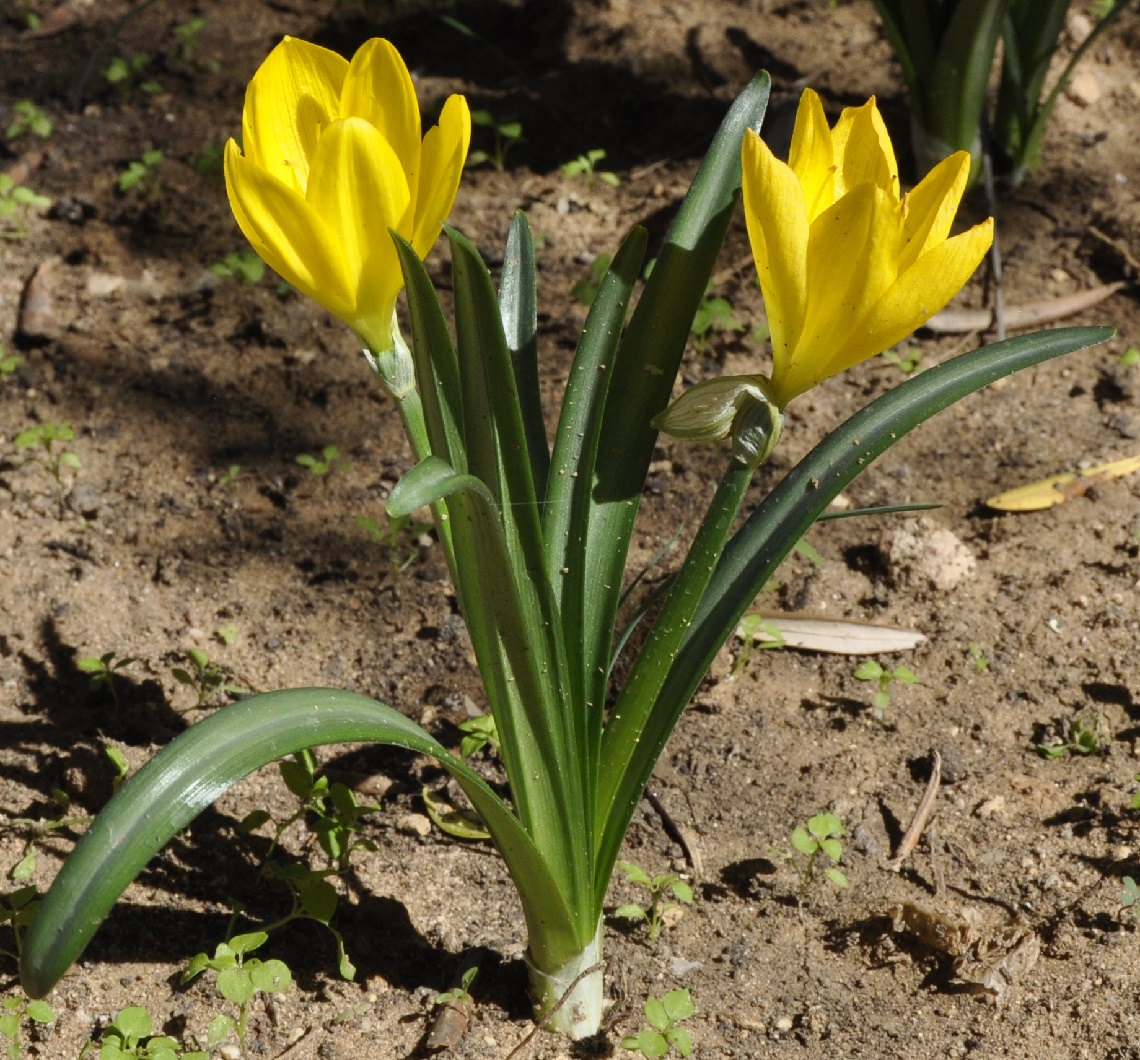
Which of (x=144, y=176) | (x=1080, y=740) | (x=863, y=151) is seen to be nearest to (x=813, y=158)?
(x=863, y=151)

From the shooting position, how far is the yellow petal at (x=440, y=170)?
1102 mm

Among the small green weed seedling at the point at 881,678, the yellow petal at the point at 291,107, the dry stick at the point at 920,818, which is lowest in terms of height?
the dry stick at the point at 920,818

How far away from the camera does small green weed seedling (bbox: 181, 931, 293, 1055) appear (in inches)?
53.4

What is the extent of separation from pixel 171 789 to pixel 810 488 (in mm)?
670

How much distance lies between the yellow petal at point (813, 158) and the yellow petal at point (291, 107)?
0.42m

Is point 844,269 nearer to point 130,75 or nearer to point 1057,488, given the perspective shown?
point 1057,488

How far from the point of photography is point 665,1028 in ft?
Result: 4.60

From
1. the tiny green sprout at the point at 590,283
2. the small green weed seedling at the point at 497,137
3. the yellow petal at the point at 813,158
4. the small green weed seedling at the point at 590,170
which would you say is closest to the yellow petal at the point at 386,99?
the yellow petal at the point at 813,158

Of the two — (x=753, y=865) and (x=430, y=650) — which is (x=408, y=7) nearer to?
(x=430, y=650)

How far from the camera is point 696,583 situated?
1.25m

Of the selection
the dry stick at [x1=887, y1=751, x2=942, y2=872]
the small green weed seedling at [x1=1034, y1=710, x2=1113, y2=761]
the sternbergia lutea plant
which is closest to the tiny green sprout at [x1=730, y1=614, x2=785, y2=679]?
the dry stick at [x1=887, y1=751, x2=942, y2=872]

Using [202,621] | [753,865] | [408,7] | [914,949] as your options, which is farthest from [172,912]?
[408,7]

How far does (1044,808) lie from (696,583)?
851 mm

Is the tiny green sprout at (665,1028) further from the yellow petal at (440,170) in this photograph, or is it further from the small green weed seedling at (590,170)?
the small green weed seedling at (590,170)
